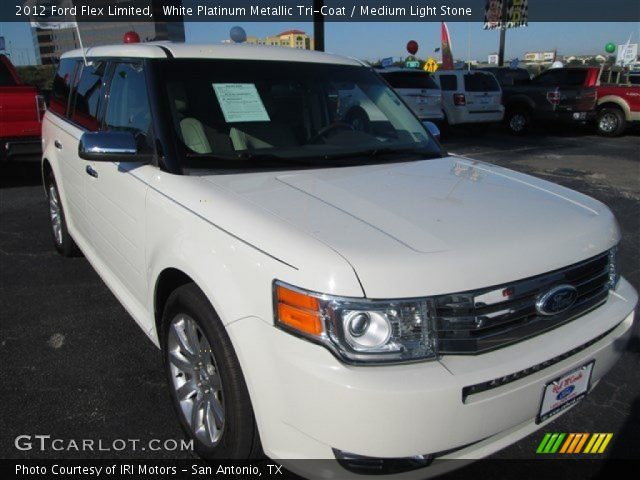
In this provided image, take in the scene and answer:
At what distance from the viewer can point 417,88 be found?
516 inches

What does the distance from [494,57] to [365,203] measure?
3772 centimetres

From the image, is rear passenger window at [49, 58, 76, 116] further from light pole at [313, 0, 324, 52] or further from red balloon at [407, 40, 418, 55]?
red balloon at [407, 40, 418, 55]

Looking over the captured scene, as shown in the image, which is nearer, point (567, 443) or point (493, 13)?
point (567, 443)

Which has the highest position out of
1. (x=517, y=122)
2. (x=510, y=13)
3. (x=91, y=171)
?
(x=510, y=13)

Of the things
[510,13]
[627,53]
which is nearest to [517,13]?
[510,13]

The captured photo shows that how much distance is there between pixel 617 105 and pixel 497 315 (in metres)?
15.2

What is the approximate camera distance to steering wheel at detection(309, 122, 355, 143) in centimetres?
299

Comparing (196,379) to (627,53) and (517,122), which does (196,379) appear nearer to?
(517,122)

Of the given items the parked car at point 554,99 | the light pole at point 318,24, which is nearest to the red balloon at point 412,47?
the parked car at point 554,99

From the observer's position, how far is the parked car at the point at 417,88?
13.0 meters

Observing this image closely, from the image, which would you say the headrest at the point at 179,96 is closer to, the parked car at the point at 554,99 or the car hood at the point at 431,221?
the car hood at the point at 431,221

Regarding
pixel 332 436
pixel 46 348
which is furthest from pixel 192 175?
pixel 46 348

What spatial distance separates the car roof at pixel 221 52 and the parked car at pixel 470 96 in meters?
11.4

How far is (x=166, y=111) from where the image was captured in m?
2.65
